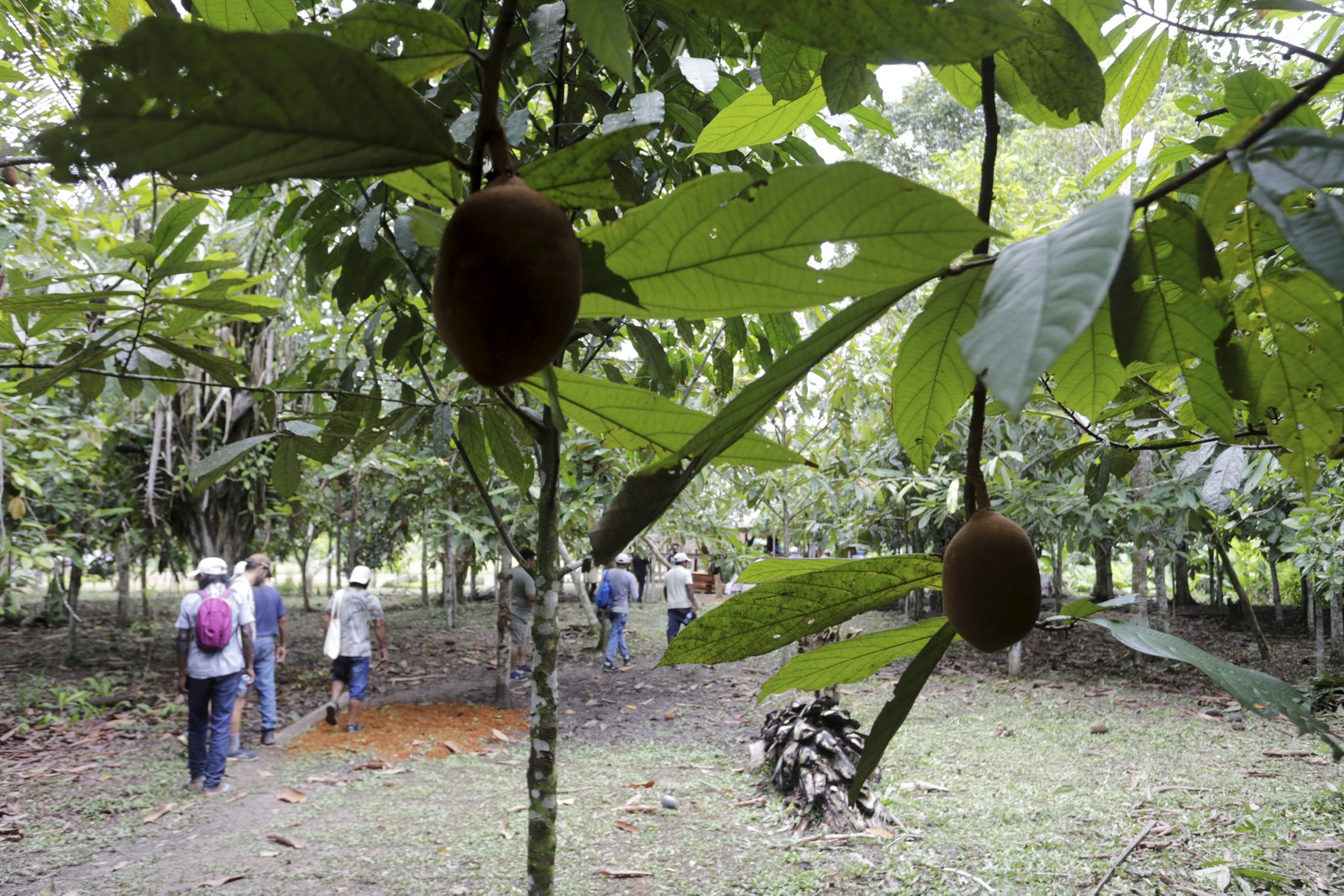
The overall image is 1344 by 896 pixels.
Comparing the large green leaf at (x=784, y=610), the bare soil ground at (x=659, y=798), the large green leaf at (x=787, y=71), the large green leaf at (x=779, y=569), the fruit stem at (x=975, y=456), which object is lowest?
the bare soil ground at (x=659, y=798)

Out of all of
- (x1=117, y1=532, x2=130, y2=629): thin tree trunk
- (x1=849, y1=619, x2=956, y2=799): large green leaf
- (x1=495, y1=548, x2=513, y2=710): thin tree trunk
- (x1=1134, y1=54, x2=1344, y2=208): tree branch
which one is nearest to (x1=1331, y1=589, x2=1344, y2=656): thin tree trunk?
(x1=495, y1=548, x2=513, y2=710): thin tree trunk

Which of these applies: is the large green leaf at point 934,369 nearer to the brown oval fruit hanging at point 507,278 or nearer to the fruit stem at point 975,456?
the fruit stem at point 975,456

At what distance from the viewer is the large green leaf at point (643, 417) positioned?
0.42 m

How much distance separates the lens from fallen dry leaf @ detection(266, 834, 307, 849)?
3.75 meters

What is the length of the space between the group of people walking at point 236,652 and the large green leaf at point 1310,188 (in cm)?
510

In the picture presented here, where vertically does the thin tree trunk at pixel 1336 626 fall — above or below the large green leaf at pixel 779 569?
below

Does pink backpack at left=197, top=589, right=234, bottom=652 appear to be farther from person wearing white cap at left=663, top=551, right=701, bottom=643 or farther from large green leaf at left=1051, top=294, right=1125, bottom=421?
large green leaf at left=1051, top=294, right=1125, bottom=421

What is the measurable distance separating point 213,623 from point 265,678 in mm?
1260

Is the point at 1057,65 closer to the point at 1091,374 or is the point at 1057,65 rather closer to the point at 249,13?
the point at 1091,374

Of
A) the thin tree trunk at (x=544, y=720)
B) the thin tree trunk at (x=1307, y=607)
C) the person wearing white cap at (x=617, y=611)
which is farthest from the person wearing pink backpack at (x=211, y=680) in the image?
the thin tree trunk at (x=1307, y=607)

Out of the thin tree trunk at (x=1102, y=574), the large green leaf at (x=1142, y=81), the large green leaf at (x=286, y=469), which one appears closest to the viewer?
the large green leaf at (x=1142, y=81)

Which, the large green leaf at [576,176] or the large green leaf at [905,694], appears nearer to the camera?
the large green leaf at [576,176]

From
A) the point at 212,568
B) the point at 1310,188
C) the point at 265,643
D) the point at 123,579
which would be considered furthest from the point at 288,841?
the point at 123,579

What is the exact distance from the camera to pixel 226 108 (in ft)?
0.79
